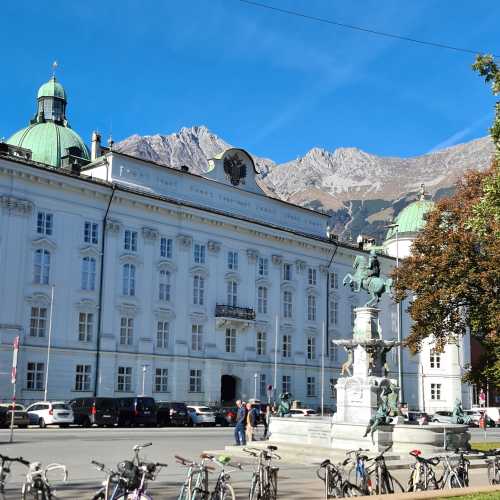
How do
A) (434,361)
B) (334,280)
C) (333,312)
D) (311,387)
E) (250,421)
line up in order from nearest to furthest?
(250,421) < (311,387) < (333,312) < (334,280) < (434,361)

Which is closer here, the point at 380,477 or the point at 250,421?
the point at 380,477

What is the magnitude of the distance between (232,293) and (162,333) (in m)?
7.74

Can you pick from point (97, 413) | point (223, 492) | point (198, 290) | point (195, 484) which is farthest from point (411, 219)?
point (195, 484)

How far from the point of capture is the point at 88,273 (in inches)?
2074

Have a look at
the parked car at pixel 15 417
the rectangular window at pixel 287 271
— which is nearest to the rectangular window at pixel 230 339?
the rectangular window at pixel 287 271

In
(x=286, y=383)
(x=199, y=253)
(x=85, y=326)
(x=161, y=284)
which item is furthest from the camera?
(x=286, y=383)

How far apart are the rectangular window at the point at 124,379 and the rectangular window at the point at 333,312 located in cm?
2313

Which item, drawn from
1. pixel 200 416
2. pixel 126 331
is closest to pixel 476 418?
pixel 200 416

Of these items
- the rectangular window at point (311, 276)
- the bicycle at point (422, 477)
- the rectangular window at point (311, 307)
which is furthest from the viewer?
the rectangular window at point (311, 276)

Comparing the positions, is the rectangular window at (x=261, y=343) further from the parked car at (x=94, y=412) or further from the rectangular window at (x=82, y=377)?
the parked car at (x=94, y=412)

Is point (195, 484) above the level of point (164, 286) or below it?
below

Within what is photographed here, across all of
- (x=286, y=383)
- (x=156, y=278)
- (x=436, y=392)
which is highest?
(x=156, y=278)

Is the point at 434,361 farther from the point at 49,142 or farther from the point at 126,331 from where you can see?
the point at 49,142

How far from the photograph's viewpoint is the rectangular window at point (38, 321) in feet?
161
